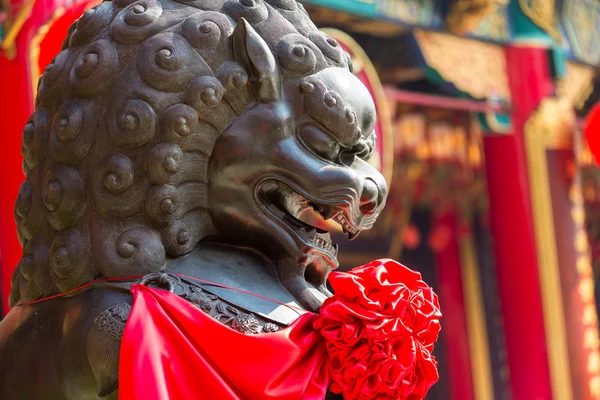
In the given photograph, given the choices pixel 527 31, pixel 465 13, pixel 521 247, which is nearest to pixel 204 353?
pixel 465 13

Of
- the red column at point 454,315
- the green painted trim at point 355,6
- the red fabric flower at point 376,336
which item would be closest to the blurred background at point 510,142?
the green painted trim at point 355,6

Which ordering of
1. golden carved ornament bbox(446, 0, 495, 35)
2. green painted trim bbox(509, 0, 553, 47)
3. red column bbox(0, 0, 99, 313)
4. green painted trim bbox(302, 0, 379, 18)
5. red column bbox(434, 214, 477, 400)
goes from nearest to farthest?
red column bbox(0, 0, 99, 313), green painted trim bbox(302, 0, 379, 18), golden carved ornament bbox(446, 0, 495, 35), green painted trim bbox(509, 0, 553, 47), red column bbox(434, 214, 477, 400)

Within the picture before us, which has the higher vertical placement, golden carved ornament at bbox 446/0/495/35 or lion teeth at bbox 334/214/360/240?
lion teeth at bbox 334/214/360/240

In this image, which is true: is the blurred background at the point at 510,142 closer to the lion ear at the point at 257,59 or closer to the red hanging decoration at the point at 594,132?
the red hanging decoration at the point at 594,132

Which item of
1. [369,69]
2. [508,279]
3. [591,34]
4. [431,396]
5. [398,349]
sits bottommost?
[431,396]

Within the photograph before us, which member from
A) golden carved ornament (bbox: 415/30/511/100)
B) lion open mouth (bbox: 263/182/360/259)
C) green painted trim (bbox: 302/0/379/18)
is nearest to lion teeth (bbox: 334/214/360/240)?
lion open mouth (bbox: 263/182/360/259)

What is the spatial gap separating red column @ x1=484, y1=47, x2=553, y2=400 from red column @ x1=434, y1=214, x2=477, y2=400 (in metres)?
1.28

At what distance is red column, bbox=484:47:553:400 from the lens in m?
5.00

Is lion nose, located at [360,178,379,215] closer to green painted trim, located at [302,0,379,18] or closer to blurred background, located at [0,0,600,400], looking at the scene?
blurred background, located at [0,0,600,400]

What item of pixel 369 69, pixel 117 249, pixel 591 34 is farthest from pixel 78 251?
pixel 591 34

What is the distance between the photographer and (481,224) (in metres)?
6.81

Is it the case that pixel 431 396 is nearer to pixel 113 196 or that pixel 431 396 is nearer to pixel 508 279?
pixel 508 279

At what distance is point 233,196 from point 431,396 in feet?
17.8

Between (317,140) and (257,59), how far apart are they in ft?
0.44
